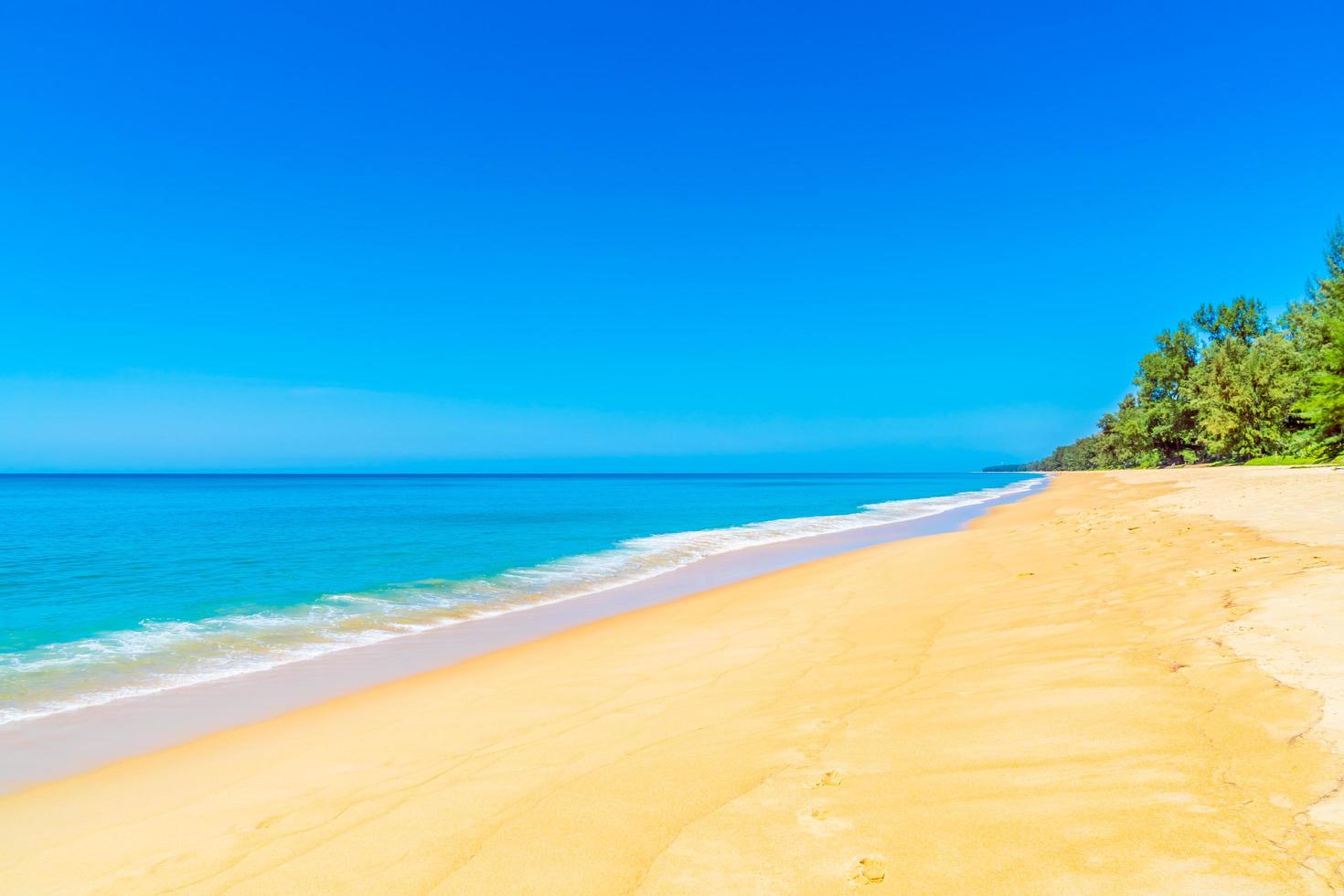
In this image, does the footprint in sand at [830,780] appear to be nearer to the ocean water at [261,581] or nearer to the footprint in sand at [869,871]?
the footprint in sand at [869,871]

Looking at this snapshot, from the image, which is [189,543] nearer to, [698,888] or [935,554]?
[935,554]

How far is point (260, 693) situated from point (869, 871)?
751 centimetres

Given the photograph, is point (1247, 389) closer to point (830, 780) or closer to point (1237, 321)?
point (1237, 321)

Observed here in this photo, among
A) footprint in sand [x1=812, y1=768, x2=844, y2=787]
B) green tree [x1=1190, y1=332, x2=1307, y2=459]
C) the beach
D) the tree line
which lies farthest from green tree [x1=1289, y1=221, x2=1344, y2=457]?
footprint in sand [x1=812, y1=768, x2=844, y2=787]

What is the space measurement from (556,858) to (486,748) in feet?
6.82

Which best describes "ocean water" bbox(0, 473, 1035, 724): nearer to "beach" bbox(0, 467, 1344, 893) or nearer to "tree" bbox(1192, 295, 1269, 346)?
"beach" bbox(0, 467, 1344, 893)

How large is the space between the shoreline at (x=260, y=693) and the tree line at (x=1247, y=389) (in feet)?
131

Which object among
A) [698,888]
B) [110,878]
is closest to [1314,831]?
[698,888]

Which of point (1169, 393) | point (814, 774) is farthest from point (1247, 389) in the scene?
point (814, 774)

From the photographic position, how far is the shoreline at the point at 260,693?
6117 millimetres

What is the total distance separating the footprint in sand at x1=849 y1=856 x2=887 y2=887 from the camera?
→ 2.81 metres

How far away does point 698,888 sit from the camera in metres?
2.96

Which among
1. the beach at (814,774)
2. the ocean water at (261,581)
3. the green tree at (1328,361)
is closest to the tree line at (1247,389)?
the green tree at (1328,361)

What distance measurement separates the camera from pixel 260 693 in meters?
7.80
